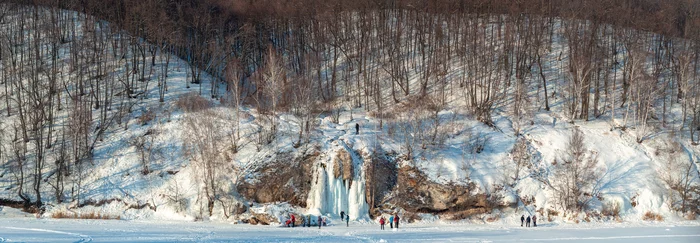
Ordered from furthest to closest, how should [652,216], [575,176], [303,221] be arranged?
[575,176] < [652,216] < [303,221]

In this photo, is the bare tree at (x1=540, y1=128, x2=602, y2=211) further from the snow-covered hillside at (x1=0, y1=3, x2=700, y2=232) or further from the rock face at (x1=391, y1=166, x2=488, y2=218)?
the rock face at (x1=391, y1=166, x2=488, y2=218)

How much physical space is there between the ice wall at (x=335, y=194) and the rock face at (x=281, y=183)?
2.49 ft

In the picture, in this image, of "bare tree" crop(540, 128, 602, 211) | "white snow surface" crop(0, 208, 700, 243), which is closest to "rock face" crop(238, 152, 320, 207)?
"white snow surface" crop(0, 208, 700, 243)

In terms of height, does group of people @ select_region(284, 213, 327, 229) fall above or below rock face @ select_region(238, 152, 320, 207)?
below

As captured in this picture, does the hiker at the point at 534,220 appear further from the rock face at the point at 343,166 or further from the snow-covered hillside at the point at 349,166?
the rock face at the point at 343,166

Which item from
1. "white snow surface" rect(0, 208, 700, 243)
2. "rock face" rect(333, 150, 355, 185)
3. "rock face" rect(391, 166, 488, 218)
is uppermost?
"rock face" rect(333, 150, 355, 185)

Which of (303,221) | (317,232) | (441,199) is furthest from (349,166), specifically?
(317,232)

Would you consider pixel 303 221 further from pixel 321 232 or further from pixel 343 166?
pixel 343 166

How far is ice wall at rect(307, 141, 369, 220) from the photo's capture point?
35594 millimetres

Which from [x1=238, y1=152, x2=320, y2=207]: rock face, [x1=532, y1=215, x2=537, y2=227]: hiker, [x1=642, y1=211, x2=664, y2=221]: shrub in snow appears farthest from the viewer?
[x1=238, y1=152, x2=320, y2=207]: rock face

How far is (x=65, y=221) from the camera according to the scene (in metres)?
31.5

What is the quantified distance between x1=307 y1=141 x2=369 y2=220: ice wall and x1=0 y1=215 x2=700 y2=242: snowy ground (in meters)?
2.05

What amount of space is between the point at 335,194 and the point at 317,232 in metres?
6.79

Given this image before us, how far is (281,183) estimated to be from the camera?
3675 centimetres
